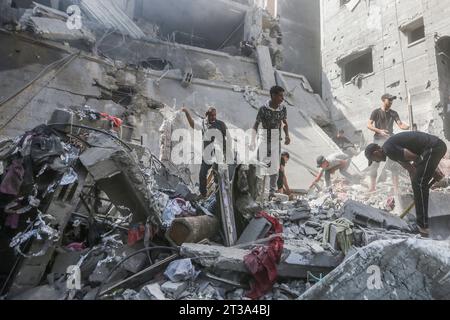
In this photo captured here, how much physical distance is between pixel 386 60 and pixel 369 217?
30.6 feet

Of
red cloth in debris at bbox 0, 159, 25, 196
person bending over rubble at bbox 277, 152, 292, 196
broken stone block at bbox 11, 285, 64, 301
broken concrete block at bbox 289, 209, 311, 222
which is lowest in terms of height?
broken stone block at bbox 11, 285, 64, 301

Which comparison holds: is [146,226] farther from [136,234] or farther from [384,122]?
[384,122]

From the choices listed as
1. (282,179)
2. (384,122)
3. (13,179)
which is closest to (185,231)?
(13,179)

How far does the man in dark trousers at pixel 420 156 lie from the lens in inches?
131

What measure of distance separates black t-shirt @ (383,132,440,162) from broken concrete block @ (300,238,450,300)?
1.59 metres

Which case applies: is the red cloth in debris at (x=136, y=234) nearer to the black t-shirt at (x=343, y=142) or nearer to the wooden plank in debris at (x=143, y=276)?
the wooden plank in debris at (x=143, y=276)

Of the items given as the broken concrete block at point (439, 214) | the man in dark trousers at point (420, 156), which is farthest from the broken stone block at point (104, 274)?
the broken concrete block at point (439, 214)

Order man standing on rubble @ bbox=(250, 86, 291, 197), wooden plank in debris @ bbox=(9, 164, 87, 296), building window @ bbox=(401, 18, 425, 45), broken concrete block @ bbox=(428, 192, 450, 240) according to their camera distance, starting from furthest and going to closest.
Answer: building window @ bbox=(401, 18, 425, 45), man standing on rubble @ bbox=(250, 86, 291, 197), broken concrete block @ bbox=(428, 192, 450, 240), wooden plank in debris @ bbox=(9, 164, 87, 296)

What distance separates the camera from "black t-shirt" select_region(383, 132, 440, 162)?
3363 millimetres

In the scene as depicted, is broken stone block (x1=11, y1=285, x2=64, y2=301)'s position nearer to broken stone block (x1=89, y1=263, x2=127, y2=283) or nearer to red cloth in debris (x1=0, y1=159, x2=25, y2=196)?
broken stone block (x1=89, y1=263, x2=127, y2=283)

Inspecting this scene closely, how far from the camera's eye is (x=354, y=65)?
41.7ft

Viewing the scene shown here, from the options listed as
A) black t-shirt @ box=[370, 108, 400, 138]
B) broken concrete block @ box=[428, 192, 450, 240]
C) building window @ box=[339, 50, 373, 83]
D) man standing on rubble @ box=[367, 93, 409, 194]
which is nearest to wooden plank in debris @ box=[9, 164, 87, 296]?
broken concrete block @ box=[428, 192, 450, 240]
